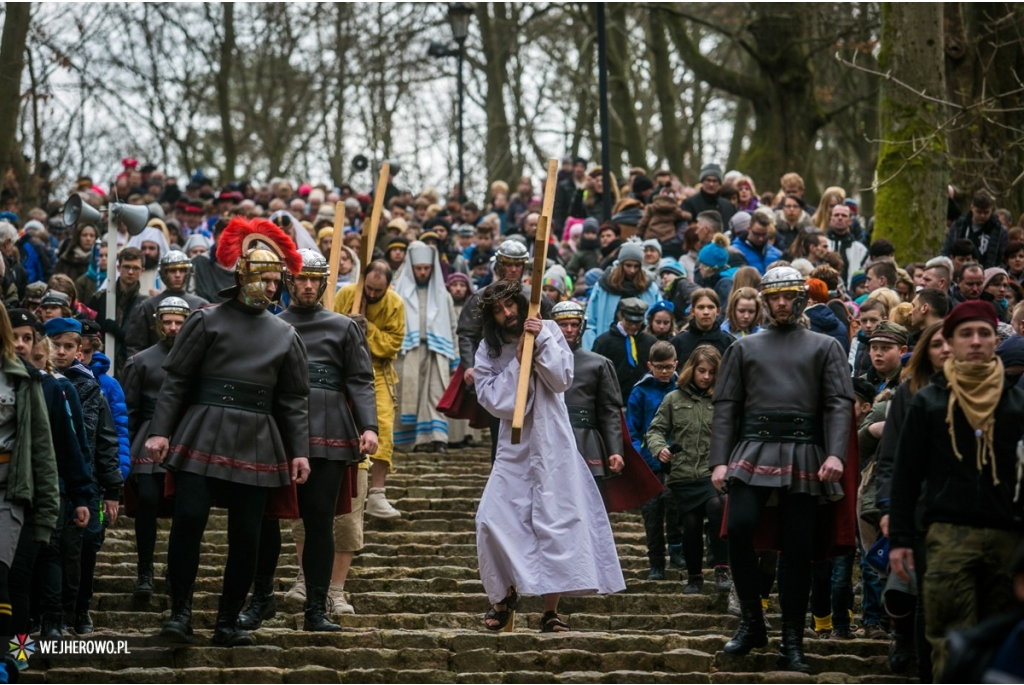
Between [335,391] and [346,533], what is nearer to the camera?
[335,391]

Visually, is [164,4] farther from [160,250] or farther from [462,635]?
[462,635]

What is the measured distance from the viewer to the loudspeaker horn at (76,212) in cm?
1416

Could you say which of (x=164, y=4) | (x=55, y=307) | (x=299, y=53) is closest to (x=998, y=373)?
(x=55, y=307)

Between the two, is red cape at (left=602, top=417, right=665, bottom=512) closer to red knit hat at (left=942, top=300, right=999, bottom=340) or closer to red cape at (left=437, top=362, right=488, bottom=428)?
red cape at (left=437, top=362, right=488, bottom=428)

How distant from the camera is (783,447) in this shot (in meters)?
8.79

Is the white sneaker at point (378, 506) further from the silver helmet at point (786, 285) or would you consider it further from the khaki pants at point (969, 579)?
the khaki pants at point (969, 579)

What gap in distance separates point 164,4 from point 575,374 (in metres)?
20.9

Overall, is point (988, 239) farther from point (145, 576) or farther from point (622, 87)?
point (622, 87)

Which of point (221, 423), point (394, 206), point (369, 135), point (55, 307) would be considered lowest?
point (221, 423)

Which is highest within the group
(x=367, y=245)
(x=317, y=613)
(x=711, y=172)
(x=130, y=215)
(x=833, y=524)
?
(x=711, y=172)

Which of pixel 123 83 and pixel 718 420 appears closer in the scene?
pixel 718 420

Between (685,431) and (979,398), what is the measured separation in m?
4.21

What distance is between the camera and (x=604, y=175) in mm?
19797

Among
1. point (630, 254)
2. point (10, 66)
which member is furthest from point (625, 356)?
point (10, 66)
